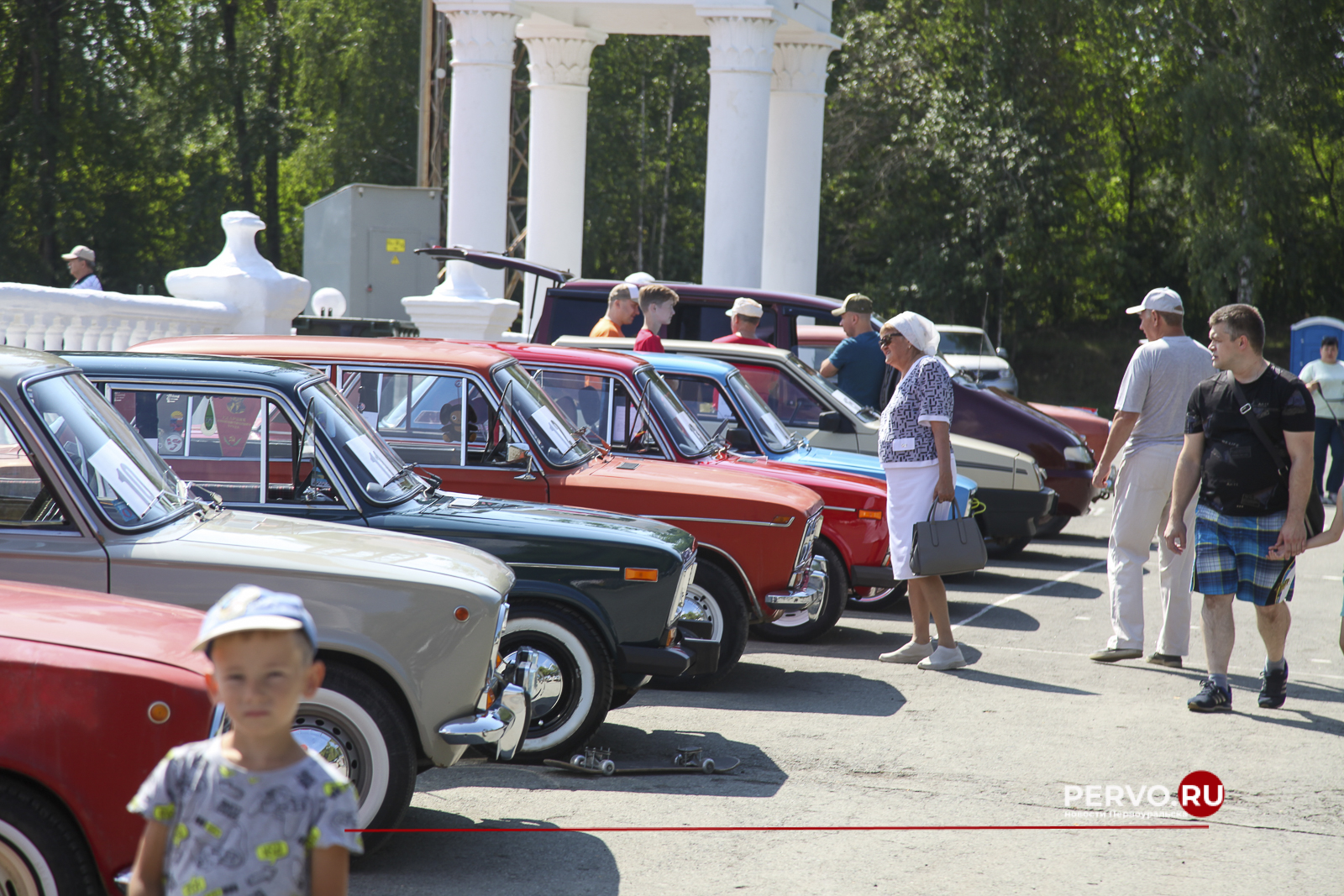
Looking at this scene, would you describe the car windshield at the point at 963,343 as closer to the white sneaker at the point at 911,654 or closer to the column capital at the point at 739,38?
the column capital at the point at 739,38

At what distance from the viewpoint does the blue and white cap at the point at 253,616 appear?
2.31 m

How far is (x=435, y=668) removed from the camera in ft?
15.2

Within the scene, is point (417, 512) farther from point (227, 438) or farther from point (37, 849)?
point (37, 849)

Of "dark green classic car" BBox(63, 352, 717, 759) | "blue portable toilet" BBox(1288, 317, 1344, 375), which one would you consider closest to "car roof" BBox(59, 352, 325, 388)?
"dark green classic car" BBox(63, 352, 717, 759)

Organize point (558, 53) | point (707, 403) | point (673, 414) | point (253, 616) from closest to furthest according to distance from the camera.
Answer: point (253, 616)
point (673, 414)
point (707, 403)
point (558, 53)

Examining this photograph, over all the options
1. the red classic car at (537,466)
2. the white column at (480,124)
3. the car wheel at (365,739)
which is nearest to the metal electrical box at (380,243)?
the white column at (480,124)

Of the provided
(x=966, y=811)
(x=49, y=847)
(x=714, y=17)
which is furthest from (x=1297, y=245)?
(x=49, y=847)

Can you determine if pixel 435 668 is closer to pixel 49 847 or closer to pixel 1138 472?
pixel 49 847

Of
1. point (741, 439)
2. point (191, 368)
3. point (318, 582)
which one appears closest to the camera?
point (318, 582)

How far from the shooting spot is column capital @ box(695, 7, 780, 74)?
19969 millimetres

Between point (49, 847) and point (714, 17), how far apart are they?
1821 cm

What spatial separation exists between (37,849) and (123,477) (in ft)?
5.38

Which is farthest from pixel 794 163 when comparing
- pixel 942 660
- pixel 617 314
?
pixel 942 660

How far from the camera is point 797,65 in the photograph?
899 inches
